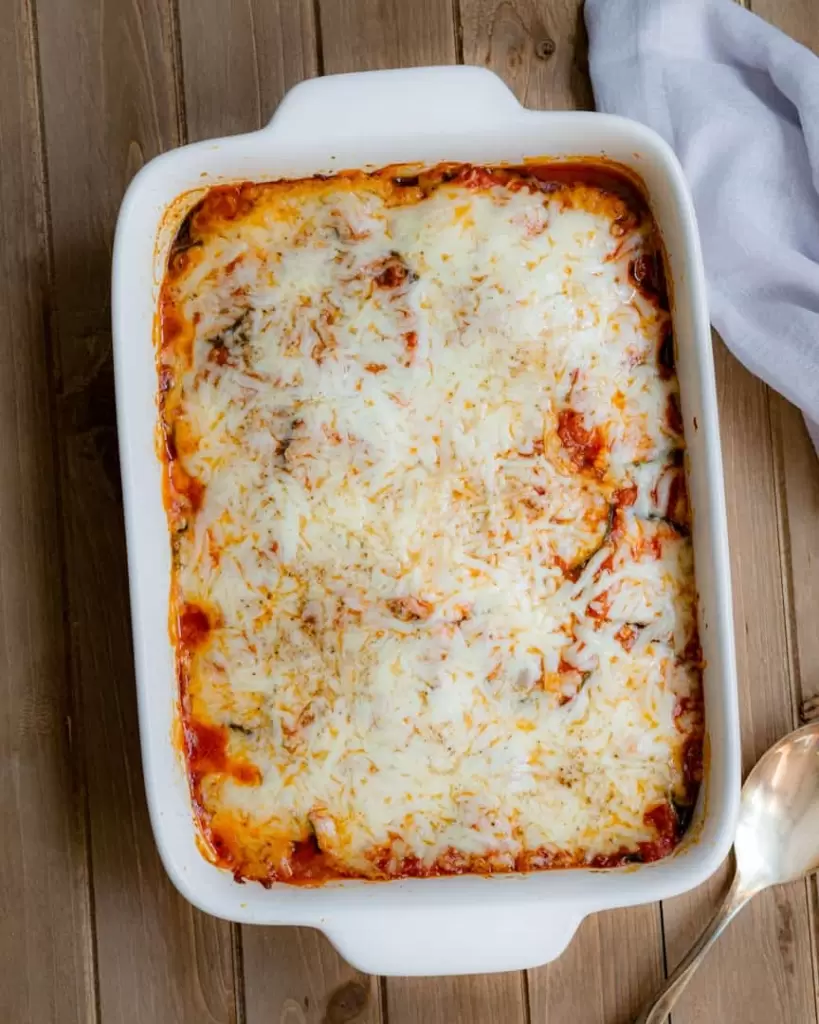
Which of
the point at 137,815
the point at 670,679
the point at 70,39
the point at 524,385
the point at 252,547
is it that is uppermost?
the point at 70,39

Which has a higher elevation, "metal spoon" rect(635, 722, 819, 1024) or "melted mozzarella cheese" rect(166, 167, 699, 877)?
"melted mozzarella cheese" rect(166, 167, 699, 877)

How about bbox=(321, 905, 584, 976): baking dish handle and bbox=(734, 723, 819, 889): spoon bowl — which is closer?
bbox=(321, 905, 584, 976): baking dish handle

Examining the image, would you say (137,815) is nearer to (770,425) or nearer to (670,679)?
(670,679)

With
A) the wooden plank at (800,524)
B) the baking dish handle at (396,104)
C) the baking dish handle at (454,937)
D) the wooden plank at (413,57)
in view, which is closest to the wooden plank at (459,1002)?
the wooden plank at (413,57)

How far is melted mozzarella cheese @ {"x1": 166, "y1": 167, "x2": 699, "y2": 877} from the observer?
1.32m

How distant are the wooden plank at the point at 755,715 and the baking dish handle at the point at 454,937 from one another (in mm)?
341

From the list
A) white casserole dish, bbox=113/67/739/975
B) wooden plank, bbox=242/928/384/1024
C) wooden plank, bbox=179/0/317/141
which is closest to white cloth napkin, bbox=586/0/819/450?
white casserole dish, bbox=113/67/739/975

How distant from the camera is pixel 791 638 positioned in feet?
5.03

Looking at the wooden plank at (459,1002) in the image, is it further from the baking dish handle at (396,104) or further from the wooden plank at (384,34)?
the wooden plank at (384,34)

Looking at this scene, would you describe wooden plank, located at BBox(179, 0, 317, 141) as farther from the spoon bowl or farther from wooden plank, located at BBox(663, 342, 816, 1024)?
the spoon bowl

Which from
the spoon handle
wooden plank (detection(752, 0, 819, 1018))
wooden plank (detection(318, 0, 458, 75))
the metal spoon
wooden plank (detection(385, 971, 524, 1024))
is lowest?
wooden plank (detection(385, 971, 524, 1024))

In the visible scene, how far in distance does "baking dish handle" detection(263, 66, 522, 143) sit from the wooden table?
0.87ft

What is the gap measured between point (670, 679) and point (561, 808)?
0.22 metres

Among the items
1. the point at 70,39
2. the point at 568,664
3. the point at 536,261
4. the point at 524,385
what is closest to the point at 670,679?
the point at 568,664
